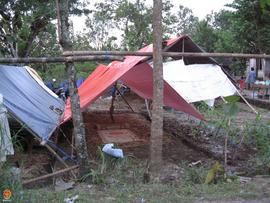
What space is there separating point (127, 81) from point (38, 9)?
7.84 meters

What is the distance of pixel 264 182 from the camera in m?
4.41

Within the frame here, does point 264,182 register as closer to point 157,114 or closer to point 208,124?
point 157,114

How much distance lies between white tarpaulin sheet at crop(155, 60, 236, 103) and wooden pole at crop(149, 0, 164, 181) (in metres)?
3.98

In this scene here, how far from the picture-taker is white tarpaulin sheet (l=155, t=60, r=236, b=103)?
9219 mm

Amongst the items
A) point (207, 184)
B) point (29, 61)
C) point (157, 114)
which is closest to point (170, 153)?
point (157, 114)

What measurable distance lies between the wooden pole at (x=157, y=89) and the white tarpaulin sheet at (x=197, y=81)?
3984mm

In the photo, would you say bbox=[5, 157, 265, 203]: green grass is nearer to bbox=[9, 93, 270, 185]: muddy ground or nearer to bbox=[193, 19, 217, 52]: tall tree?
bbox=[9, 93, 270, 185]: muddy ground

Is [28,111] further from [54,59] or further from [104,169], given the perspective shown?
[104,169]

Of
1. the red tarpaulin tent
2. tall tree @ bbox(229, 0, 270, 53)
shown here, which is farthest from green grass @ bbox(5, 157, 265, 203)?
tall tree @ bbox(229, 0, 270, 53)

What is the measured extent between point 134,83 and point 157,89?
3.19m

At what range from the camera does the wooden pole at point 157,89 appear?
16.3 feet

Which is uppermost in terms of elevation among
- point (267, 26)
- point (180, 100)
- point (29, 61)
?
point (267, 26)

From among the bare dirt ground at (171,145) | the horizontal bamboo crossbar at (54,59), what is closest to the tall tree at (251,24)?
the bare dirt ground at (171,145)

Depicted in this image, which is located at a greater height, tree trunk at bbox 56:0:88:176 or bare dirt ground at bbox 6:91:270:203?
tree trunk at bbox 56:0:88:176
